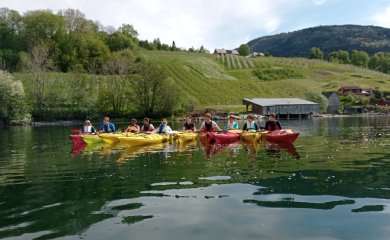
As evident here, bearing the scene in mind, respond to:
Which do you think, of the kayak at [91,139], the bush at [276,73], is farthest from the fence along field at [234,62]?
the kayak at [91,139]

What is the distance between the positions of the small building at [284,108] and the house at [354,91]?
3148cm

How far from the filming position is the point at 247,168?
19.4 m

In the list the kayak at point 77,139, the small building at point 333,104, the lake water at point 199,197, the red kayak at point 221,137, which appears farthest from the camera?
the small building at point 333,104

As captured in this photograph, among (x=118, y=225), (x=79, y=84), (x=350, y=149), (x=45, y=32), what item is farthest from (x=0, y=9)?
(x=118, y=225)

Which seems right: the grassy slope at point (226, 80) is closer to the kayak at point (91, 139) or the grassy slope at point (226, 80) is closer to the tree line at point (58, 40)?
the tree line at point (58, 40)

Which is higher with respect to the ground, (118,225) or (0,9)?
(0,9)

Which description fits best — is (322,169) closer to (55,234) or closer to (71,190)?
(71,190)

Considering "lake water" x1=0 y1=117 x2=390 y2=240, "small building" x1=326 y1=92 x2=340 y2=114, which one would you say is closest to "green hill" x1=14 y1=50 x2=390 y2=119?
"small building" x1=326 y1=92 x2=340 y2=114

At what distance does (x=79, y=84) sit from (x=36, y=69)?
9971 mm

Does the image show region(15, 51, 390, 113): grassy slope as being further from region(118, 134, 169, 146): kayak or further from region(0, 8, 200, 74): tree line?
region(118, 134, 169, 146): kayak

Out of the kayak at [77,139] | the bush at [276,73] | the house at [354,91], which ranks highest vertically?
the bush at [276,73]

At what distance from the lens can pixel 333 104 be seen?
12538cm

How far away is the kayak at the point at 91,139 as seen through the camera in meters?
31.2

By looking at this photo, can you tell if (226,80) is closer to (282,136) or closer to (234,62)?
(234,62)
